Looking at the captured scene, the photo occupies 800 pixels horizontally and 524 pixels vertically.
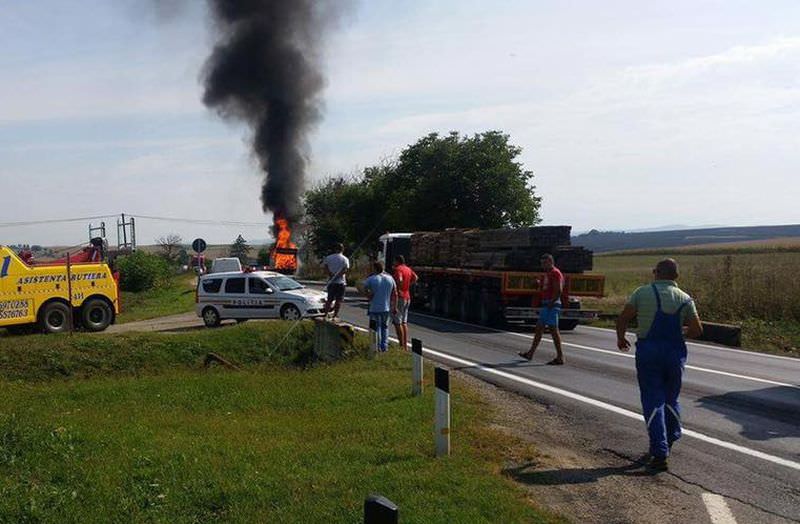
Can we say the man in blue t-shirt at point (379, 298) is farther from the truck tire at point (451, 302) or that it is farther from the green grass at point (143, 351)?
the truck tire at point (451, 302)

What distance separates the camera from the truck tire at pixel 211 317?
2228 cm

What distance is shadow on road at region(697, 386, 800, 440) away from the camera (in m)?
8.49

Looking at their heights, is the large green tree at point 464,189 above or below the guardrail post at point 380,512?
above

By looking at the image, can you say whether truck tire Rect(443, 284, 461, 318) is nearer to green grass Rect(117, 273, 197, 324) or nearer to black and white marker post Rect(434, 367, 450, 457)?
green grass Rect(117, 273, 197, 324)

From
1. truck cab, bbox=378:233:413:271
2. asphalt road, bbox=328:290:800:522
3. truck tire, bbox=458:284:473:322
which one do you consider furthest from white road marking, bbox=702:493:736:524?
truck cab, bbox=378:233:413:271

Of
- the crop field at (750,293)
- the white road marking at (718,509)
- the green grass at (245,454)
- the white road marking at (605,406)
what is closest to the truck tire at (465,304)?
the crop field at (750,293)

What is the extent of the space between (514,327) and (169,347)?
34.1ft

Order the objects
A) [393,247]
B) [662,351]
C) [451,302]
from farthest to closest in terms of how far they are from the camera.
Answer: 1. [393,247]
2. [451,302]
3. [662,351]

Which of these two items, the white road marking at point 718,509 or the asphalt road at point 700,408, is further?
the asphalt road at point 700,408

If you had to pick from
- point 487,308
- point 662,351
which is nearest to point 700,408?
point 662,351

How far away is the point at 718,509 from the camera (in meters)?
5.79

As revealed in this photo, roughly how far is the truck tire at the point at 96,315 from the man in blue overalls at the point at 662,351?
53.4 ft

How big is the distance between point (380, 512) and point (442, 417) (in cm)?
362

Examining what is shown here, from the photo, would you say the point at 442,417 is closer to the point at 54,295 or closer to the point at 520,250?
the point at 520,250
